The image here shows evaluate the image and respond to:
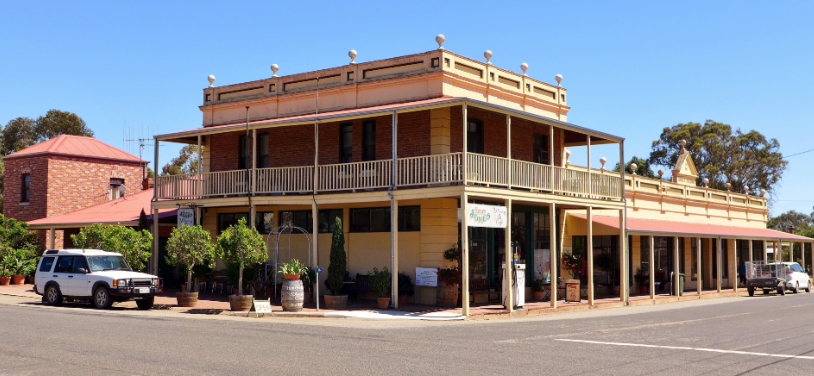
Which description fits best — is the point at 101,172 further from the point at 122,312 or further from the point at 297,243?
the point at 122,312

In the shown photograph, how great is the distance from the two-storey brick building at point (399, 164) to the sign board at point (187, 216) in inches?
11.6

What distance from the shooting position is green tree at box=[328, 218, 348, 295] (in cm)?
2152

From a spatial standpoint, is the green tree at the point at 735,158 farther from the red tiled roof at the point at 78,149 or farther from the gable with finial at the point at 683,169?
the red tiled roof at the point at 78,149

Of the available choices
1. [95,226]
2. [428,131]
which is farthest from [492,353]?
[95,226]

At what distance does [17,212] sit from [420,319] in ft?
89.1

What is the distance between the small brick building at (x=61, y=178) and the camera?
3650 centimetres

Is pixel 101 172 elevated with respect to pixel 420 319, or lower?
elevated

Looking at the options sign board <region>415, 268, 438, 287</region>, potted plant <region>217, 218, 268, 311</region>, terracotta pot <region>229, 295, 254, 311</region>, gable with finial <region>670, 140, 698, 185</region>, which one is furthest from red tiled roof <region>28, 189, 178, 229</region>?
gable with finial <region>670, 140, 698, 185</region>

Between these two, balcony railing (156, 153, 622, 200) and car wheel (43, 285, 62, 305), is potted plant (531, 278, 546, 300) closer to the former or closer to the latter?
balcony railing (156, 153, 622, 200)

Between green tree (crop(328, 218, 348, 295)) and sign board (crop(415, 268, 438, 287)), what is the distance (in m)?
2.17

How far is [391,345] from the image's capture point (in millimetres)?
12797

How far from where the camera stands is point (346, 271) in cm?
2366

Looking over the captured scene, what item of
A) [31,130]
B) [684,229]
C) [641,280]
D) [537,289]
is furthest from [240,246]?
[31,130]

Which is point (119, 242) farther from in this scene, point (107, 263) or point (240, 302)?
point (240, 302)
